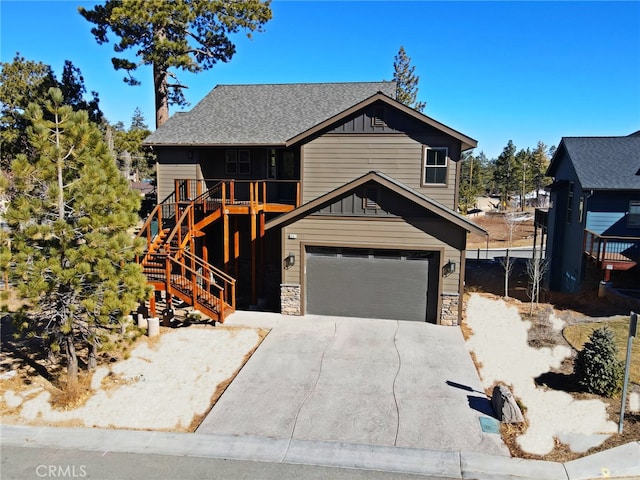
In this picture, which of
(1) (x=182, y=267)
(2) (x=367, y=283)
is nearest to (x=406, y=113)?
(2) (x=367, y=283)

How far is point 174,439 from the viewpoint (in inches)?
304

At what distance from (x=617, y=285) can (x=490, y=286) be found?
4.76m

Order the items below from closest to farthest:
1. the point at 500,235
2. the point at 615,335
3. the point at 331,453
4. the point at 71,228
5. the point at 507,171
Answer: the point at 331,453 → the point at 71,228 → the point at 615,335 → the point at 500,235 → the point at 507,171

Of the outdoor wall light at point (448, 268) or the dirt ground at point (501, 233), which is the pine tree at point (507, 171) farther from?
the outdoor wall light at point (448, 268)

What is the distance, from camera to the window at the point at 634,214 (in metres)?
16.6

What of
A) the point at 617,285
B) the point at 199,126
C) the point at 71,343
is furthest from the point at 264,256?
the point at 617,285

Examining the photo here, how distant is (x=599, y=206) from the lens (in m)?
16.8

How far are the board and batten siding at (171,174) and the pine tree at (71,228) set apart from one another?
8.17 metres

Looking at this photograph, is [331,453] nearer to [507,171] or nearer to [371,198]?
[371,198]

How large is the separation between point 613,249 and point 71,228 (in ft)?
56.3

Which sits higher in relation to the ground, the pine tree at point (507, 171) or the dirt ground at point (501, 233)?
the pine tree at point (507, 171)

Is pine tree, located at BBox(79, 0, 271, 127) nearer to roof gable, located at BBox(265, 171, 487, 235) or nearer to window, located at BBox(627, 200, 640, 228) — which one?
roof gable, located at BBox(265, 171, 487, 235)

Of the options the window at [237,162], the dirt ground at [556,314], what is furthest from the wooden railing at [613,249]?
the window at [237,162]

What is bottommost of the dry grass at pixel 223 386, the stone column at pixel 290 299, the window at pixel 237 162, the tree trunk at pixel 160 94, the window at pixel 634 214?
the dry grass at pixel 223 386
